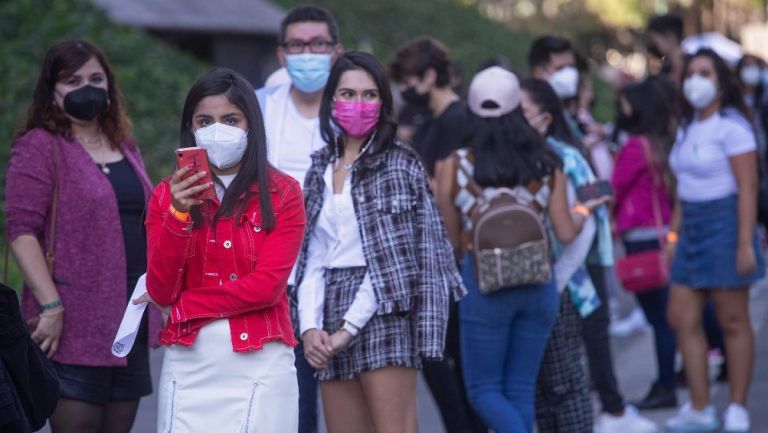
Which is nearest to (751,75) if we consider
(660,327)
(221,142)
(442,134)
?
(660,327)

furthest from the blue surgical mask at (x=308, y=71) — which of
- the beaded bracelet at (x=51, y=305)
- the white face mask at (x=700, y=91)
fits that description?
the white face mask at (x=700, y=91)

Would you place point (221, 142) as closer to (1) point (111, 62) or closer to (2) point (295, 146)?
(2) point (295, 146)

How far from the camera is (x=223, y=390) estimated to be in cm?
411

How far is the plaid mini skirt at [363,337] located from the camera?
16.5 ft

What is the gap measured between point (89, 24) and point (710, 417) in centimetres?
1061

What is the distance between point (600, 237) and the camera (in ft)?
22.2

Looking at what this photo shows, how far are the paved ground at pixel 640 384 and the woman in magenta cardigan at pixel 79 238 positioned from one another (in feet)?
6.86

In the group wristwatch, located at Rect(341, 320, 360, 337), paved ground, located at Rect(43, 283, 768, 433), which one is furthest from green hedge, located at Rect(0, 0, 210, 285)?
wristwatch, located at Rect(341, 320, 360, 337)

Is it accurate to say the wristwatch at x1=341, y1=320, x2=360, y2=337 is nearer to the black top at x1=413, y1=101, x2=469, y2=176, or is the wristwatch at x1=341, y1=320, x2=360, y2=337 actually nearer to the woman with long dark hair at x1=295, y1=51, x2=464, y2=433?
the woman with long dark hair at x1=295, y1=51, x2=464, y2=433

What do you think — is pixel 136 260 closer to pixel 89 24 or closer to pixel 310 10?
pixel 310 10

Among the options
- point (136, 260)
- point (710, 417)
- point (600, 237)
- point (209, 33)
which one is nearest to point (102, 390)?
point (136, 260)

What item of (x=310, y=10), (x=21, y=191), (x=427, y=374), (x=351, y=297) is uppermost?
(x=310, y=10)

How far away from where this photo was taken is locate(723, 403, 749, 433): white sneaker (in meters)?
7.34

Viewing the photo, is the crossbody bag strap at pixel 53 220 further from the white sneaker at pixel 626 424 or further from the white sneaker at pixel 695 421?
the white sneaker at pixel 695 421
